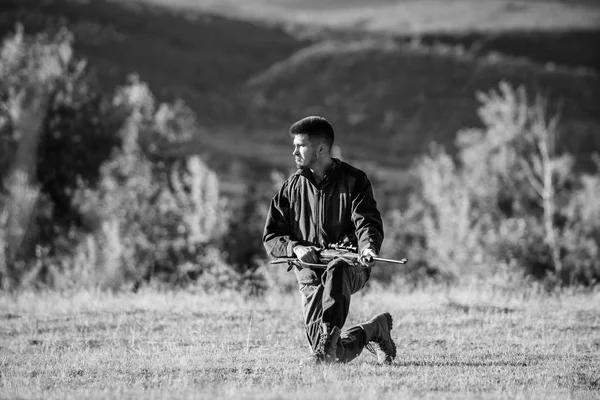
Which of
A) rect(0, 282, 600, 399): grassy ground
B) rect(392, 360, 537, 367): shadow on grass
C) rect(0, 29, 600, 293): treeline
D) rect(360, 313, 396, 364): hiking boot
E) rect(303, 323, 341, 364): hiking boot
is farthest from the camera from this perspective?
rect(0, 29, 600, 293): treeline

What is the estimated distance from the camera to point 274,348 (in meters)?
8.69

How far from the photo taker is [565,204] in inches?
2279

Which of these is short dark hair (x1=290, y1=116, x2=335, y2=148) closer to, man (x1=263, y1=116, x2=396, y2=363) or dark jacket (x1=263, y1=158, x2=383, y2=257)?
man (x1=263, y1=116, x2=396, y2=363)

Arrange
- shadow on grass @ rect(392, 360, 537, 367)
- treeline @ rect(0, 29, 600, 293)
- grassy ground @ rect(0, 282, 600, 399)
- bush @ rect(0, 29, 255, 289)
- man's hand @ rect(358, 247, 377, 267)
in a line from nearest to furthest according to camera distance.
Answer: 1. grassy ground @ rect(0, 282, 600, 399)
2. man's hand @ rect(358, 247, 377, 267)
3. shadow on grass @ rect(392, 360, 537, 367)
4. treeline @ rect(0, 29, 600, 293)
5. bush @ rect(0, 29, 255, 289)

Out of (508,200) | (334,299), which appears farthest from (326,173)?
(508,200)

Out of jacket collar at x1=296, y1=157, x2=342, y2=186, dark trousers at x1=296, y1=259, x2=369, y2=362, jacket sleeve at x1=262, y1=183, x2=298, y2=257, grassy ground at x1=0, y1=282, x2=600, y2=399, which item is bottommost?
grassy ground at x1=0, y1=282, x2=600, y2=399

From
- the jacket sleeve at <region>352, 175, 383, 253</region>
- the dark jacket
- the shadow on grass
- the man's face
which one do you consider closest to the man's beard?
the man's face

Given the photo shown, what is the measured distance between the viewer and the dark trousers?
7352mm

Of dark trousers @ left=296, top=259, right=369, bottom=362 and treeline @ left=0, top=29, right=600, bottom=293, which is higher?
treeline @ left=0, top=29, right=600, bottom=293

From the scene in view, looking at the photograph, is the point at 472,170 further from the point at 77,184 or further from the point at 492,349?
the point at 492,349

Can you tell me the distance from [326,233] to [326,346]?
999 millimetres

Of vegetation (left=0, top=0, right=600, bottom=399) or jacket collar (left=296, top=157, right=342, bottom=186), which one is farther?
jacket collar (left=296, top=157, right=342, bottom=186)

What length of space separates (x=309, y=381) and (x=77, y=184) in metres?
36.1

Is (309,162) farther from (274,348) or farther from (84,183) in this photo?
(84,183)
